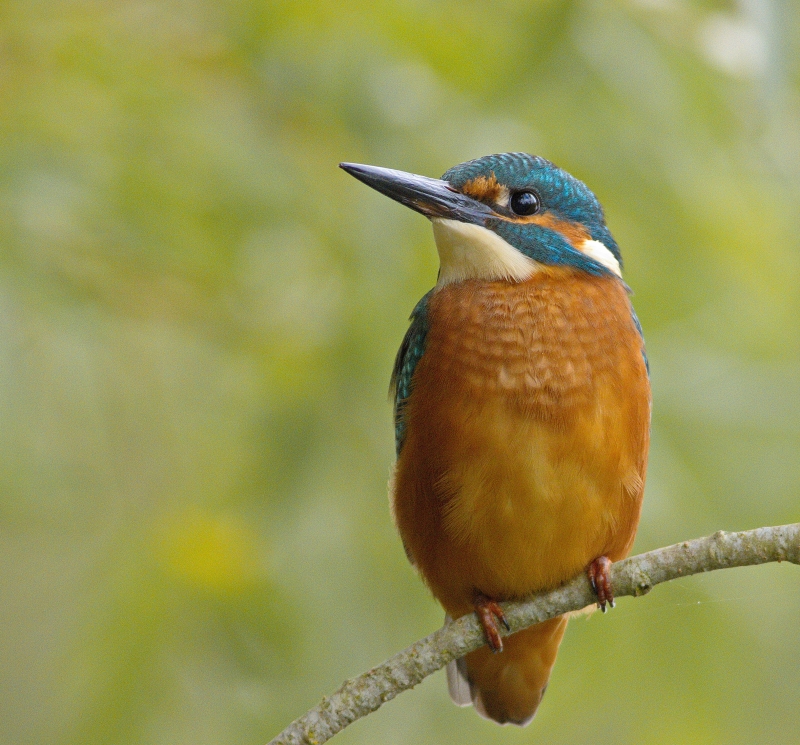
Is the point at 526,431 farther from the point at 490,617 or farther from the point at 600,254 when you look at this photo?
the point at 600,254

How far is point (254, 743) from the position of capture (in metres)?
3.57

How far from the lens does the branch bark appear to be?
2.55 metres

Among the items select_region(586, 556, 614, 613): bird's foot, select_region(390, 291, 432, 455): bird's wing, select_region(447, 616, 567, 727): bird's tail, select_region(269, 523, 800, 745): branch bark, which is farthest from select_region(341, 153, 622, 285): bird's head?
select_region(447, 616, 567, 727): bird's tail

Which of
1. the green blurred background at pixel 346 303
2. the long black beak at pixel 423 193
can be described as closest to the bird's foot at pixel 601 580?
the green blurred background at pixel 346 303

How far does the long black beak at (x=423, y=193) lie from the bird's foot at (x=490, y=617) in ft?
3.89

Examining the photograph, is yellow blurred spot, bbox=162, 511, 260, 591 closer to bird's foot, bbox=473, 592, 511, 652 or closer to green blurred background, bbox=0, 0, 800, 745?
green blurred background, bbox=0, 0, 800, 745

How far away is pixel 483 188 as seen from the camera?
11.8ft

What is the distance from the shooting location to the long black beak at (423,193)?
11.0 feet

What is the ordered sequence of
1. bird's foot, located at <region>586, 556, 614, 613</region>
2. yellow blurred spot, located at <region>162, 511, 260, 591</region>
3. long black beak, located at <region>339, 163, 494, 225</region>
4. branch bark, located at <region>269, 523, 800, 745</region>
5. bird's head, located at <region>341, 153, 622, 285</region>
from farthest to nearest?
yellow blurred spot, located at <region>162, 511, 260, 591</region> < bird's head, located at <region>341, 153, 622, 285</region> < long black beak, located at <region>339, 163, 494, 225</region> < bird's foot, located at <region>586, 556, 614, 613</region> < branch bark, located at <region>269, 523, 800, 745</region>

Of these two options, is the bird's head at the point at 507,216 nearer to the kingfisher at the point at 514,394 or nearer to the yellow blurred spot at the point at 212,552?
the kingfisher at the point at 514,394

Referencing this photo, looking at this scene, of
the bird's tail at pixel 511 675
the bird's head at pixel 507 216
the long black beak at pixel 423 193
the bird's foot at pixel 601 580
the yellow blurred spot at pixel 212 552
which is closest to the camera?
the bird's foot at pixel 601 580

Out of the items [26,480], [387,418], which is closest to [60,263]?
[26,480]

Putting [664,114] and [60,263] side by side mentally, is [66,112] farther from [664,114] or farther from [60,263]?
[664,114]

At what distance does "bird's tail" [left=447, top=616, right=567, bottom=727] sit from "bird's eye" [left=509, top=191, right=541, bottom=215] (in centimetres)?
137
